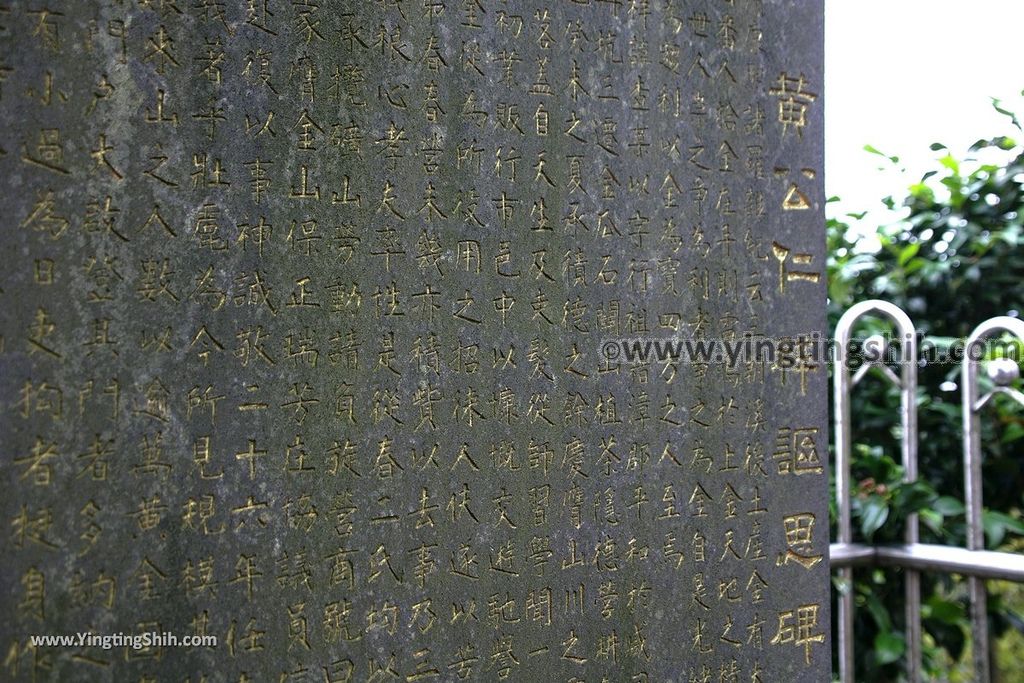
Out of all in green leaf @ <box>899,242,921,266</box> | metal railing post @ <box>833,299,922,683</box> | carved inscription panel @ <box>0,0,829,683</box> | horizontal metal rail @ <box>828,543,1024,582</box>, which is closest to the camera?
carved inscription panel @ <box>0,0,829,683</box>

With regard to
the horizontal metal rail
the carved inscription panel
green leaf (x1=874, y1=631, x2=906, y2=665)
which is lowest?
green leaf (x1=874, y1=631, x2=906, y2=665)

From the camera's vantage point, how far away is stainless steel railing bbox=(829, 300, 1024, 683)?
179 centimetres

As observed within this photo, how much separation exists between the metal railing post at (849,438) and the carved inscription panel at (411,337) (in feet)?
1.29

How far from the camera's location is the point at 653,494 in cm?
142

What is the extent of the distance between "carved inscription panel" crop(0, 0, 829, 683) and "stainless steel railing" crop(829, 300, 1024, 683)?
0.41m

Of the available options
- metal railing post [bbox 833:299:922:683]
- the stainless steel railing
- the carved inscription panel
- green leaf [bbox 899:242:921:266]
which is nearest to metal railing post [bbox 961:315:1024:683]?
the stainless steel railing

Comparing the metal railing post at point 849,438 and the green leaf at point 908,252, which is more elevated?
the green leaf at point 908,252

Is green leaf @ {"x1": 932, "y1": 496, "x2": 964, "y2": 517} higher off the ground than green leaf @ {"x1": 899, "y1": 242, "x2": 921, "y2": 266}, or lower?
lower

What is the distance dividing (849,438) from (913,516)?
0.24 meters

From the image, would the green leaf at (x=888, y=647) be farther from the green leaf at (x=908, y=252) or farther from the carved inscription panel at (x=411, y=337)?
the green leaf at (x=908, y=252)

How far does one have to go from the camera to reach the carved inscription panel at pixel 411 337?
118cm

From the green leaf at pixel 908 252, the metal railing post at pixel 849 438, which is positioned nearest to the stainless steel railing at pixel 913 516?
the metal railing post at pixel 849 438

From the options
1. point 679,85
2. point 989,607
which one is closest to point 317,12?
point 679,85

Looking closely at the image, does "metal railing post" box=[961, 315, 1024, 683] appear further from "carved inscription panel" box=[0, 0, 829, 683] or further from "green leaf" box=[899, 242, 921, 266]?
"carved inscription panel" box=[0, 0, 829, 683]
